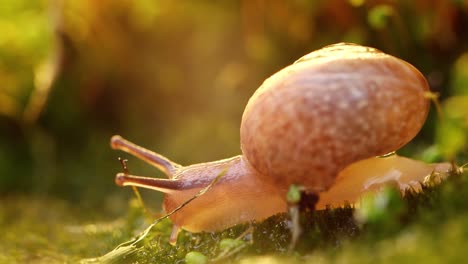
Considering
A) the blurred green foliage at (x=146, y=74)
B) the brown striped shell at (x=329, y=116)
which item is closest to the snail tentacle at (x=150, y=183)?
the brown striped shell at (x=329, y=116)

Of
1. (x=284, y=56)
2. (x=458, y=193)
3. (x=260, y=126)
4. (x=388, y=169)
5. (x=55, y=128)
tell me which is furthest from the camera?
(x=55, y=128)

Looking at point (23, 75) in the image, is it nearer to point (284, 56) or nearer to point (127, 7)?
point (127, 7)

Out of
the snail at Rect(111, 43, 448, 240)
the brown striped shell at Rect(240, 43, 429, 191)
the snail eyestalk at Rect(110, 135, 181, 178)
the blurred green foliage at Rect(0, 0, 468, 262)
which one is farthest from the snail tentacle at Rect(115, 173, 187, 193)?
the blurred green foliage at Rect(0, 0, 468, 262)

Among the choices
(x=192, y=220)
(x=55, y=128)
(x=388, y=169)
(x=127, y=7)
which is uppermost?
(x=127, y=7)

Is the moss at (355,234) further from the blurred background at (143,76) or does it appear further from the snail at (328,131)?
the blurred background at (143,76)

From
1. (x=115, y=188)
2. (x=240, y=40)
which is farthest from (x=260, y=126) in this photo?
(x=240, y=40)
